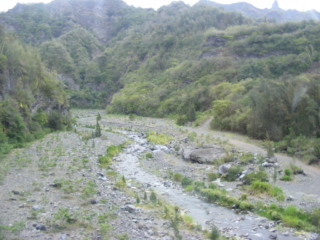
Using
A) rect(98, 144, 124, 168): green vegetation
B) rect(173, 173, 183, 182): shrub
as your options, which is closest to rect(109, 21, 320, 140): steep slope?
rect(173, 173, 183, 182): shrub

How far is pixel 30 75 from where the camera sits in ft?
115

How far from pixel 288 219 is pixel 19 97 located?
27.2 metres

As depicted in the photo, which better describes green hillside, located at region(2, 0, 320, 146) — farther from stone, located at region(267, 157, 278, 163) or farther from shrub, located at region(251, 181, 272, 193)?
shrub, located at region(251, 181, 272, 193)

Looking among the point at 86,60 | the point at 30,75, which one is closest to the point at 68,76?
the point at 86,60

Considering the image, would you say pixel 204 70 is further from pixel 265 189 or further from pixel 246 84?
pixel 265 189

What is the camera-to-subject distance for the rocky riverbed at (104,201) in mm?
11080

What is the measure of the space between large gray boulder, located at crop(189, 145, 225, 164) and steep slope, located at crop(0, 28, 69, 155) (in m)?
13.9

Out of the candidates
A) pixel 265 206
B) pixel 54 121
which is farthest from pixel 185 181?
pixel 54 121

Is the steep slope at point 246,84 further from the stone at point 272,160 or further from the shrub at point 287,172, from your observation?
the shrub at point 287,172

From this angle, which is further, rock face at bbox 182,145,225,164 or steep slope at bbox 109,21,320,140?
steep slope at bbox 109,21,320,140

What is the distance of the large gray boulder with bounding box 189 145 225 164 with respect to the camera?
22.9 m

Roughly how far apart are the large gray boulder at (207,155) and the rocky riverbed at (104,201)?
0.65 metres

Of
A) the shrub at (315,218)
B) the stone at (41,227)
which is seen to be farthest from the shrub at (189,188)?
the stone at (41,227)

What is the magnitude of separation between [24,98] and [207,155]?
19.7 m
